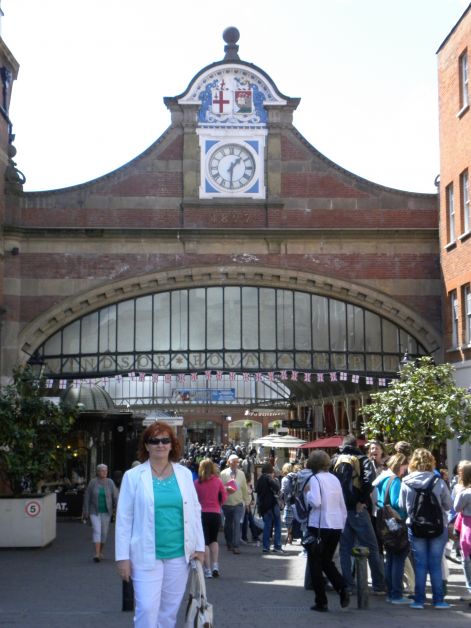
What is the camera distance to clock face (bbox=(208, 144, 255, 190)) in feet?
96.5

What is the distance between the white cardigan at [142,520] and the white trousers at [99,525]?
954 cm

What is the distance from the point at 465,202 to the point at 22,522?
1497 cm

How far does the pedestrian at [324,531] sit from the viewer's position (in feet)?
36.1

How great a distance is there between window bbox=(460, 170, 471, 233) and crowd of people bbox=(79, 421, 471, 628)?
38.4 feet

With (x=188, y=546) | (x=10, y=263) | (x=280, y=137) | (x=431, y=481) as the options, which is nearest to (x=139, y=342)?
(x=10, y=263)

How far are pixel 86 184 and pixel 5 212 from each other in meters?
2.55

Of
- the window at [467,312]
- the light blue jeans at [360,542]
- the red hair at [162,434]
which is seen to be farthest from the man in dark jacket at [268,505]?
the window at [467,312]

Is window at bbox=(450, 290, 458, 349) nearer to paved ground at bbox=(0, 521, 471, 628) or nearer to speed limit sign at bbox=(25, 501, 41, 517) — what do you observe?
paved ground at bbox=(0, 521, 471, 628)

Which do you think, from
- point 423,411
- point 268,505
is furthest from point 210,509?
point 423,411

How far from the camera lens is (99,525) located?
16.6 meters

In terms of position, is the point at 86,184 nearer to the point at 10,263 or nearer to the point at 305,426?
the point at 10,263

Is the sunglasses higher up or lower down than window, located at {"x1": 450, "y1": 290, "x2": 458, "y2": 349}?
A: lower down

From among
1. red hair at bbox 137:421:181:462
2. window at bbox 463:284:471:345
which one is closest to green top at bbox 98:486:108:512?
red hair at bbox 137:421:181:462

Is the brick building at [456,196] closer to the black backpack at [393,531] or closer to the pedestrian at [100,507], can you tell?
the pedestrian at [100,507]
